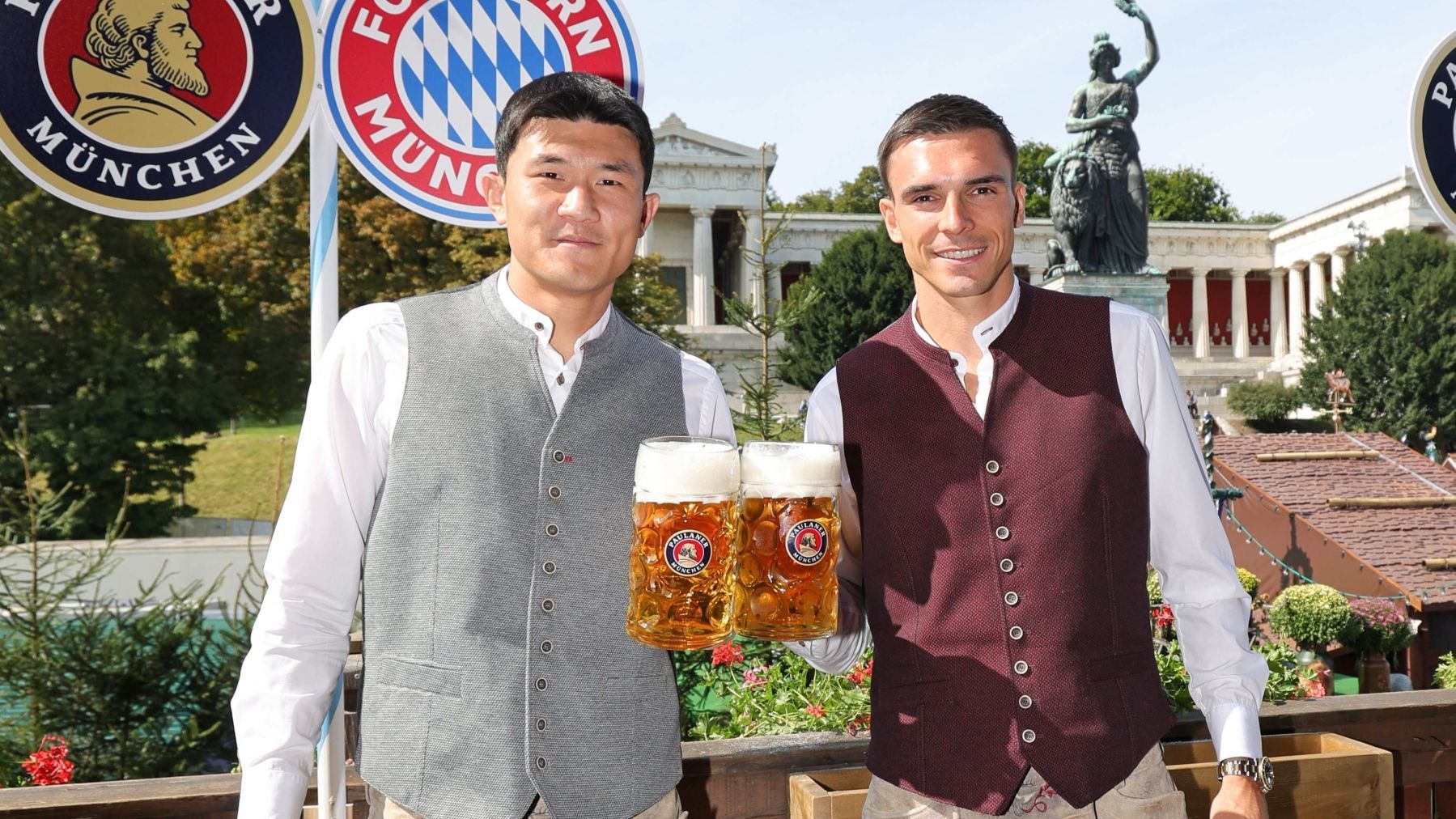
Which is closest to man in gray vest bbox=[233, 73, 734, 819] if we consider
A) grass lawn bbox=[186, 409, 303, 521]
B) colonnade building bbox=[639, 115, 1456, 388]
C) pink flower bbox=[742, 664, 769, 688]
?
pink flower bbox=[742, 664, 769, 688]

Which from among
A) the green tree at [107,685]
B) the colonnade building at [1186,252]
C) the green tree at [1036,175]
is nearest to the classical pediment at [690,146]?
the colonnade building at [1186,252]

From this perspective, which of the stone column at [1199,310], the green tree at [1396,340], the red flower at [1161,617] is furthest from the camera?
the stone column at [1199,310]

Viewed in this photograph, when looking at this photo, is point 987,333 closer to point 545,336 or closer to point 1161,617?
point 545,336

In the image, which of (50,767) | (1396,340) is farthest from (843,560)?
(1396,340)

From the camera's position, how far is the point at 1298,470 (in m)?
9.24

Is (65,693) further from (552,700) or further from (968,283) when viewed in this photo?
(968,283)

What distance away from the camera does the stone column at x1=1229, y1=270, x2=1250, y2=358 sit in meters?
45.8

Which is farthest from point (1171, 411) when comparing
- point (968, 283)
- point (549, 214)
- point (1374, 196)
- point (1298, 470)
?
point (1374, 196)

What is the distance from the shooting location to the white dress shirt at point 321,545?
1341 millimetres

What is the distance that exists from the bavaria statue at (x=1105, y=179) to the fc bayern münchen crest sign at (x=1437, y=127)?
7.66 m

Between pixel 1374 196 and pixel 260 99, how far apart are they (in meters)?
44.3

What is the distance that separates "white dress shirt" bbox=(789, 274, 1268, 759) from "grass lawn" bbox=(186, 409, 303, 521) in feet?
69.9

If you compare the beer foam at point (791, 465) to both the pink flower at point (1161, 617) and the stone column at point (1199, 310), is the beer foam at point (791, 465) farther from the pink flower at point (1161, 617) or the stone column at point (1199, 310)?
the stone column at point (1199, 310)

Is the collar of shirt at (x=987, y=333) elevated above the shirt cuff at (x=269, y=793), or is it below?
above
